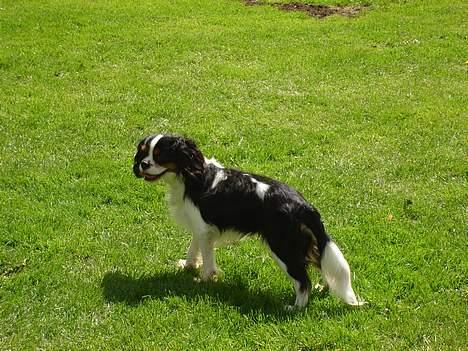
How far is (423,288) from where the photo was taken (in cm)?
537

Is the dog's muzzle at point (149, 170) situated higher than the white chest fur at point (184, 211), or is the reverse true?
the dog's muzzle at point (149, 170)

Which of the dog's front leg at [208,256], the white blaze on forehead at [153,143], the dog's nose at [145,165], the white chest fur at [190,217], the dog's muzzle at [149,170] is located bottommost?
the dog's front leg at [208,256]

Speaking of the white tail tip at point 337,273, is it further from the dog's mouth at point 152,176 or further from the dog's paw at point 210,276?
the dog's mouth at point 152,176

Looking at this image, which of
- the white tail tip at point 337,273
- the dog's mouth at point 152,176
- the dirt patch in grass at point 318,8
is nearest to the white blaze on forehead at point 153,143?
the dog's mouth at point 152,176

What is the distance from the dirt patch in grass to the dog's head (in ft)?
40.6

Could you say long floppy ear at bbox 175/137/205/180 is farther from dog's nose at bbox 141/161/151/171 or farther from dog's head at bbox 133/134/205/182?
dog's nose at bbox 141/161/151/171

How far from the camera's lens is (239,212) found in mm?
5125

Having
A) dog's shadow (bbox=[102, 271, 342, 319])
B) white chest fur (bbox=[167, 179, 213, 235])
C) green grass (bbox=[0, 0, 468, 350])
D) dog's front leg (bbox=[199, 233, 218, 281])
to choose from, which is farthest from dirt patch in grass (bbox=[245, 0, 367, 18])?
dog's shadow (bbox=[102, 271, 342, 319])

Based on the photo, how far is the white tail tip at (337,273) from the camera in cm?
487

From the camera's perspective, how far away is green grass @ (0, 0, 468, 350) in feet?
16.2

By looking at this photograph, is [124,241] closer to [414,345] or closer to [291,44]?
Answer: [414,345]

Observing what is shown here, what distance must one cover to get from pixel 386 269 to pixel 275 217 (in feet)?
4.61

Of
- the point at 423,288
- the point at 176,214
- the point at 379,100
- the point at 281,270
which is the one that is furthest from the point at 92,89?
the point at 423,288

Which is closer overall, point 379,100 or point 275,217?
point 275,217
